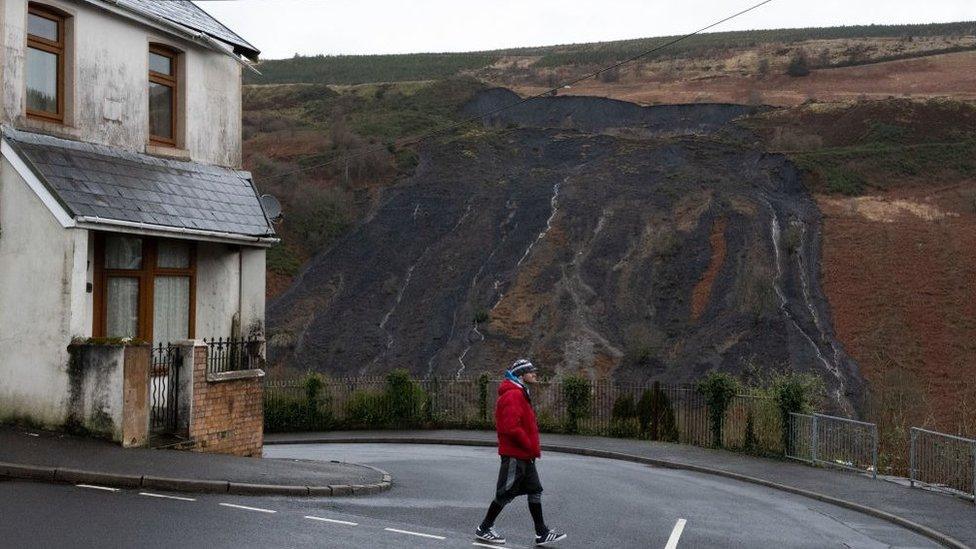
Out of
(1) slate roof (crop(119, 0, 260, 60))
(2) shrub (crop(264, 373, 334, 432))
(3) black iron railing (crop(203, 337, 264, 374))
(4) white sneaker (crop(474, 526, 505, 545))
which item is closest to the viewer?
(4) white sneaker (crop(474, 526, 505, 545))

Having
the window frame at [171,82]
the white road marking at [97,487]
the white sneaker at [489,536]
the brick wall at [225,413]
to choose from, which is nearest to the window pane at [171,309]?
the brick wall at [225,413]

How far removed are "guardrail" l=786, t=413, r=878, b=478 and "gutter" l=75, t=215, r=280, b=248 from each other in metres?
10.8

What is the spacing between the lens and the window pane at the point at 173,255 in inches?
638

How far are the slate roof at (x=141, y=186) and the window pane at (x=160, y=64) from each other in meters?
1.46

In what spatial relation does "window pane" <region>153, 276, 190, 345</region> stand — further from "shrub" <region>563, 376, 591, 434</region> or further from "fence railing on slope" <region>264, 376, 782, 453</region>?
"shrub" <region>563, 376, 591, 434</region>

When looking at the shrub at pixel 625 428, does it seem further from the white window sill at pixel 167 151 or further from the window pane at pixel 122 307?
the window pane at pixel 122 307

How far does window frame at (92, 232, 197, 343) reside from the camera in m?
15.1

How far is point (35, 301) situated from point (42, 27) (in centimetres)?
394

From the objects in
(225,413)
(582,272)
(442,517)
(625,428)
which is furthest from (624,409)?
(582,272)

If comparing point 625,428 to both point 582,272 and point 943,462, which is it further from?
point 582,272

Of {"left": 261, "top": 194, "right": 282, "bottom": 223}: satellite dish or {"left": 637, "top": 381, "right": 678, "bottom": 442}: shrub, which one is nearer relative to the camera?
{"left": 261, "top": 194, "right": 282, "bottom": 223}: satellite dish

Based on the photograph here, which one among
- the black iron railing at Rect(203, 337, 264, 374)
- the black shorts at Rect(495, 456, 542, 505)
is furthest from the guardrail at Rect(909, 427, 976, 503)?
the black iron railing at Rect(203, 337, 264, 374)

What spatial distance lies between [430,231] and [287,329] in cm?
1149

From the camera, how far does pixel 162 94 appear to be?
17.1 m
